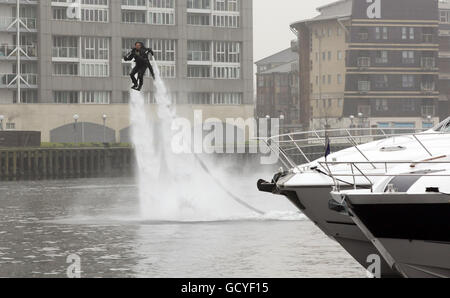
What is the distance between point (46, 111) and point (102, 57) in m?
10.1

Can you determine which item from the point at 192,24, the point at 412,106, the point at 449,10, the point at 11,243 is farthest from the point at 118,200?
the point at 449,10

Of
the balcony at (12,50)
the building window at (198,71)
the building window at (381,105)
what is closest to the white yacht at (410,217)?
the balcony at (12,50)

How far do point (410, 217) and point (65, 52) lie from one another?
10668cm

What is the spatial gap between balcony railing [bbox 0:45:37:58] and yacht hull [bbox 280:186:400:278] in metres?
100

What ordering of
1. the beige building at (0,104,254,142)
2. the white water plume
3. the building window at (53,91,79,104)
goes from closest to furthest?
the white water plume, the beige building at (0,104,254,142), the building window at (53,91,79,104)

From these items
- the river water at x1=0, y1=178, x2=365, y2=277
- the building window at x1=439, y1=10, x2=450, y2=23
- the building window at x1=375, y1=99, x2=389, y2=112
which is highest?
the building window at x1=439, y1=10, x2=450, y2=23

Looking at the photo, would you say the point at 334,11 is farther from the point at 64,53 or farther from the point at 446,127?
the point at 446,127

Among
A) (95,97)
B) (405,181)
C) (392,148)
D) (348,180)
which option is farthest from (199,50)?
(405,181)

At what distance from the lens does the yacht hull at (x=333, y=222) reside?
808 inches

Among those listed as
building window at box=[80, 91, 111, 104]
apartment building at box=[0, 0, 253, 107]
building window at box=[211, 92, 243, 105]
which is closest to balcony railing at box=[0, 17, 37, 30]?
apartment building at box=[0, 0, 253, 107]

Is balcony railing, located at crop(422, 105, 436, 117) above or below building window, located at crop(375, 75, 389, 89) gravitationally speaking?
below

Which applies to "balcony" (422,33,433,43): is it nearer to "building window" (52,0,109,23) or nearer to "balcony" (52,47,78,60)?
"building window" (52,0,109,23)

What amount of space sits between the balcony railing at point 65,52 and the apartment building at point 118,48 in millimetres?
121

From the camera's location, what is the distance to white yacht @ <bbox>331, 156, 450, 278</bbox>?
634 inches
